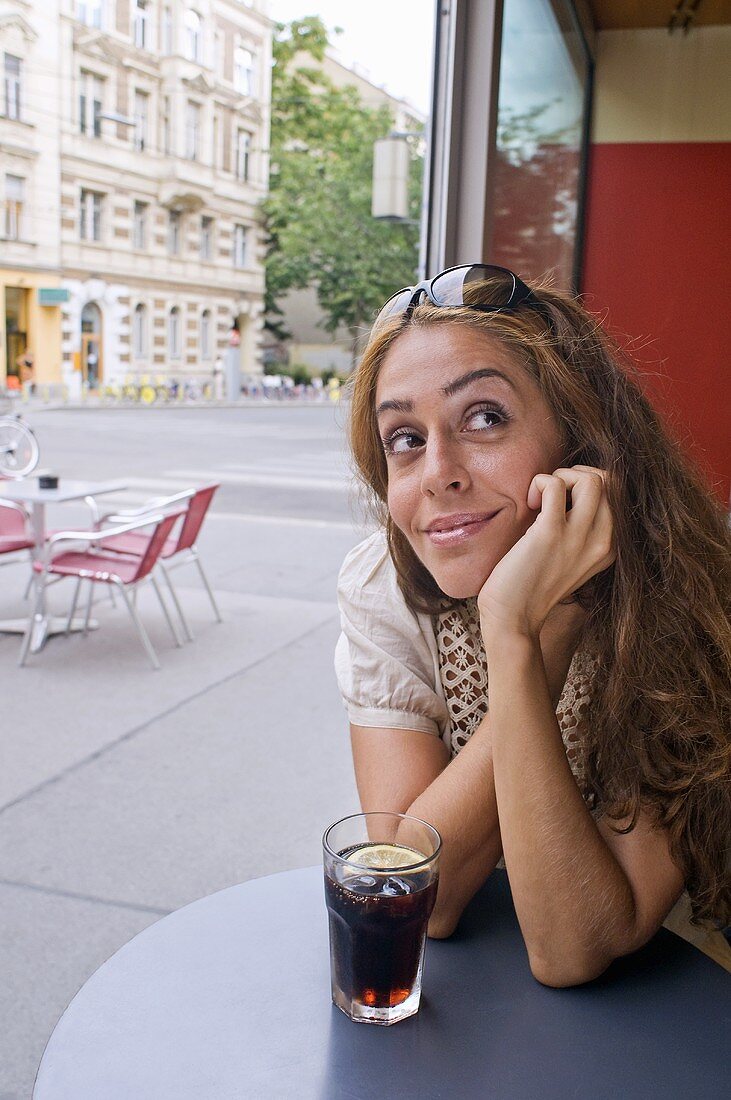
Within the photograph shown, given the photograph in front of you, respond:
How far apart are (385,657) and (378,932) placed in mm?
492

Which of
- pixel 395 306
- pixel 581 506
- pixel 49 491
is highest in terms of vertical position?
pixel 395 306

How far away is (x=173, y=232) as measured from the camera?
29.3 m

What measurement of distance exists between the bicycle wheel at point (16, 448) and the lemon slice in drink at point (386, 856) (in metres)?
11.6

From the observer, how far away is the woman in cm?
107

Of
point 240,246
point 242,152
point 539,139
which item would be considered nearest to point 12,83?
point 242,152

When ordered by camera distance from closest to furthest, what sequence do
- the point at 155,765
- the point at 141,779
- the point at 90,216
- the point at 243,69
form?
the point at 141,779, the point at 155,765, the point at 90,216, the point at 243,69

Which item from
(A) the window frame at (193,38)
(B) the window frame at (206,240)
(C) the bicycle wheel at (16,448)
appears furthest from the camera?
(B) the window frame at (206,240)

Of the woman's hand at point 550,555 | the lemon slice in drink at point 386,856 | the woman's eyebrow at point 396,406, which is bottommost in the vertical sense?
the lemon slice in drink at point 386,856

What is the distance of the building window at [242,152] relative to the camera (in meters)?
28.7

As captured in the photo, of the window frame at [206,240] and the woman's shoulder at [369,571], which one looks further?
the window frame at [206,240]

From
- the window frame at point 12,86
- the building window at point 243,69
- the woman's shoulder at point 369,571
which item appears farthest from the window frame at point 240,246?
the woman's shoulder at point 369,571

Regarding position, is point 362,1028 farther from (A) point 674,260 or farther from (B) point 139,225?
(B) point 139,225

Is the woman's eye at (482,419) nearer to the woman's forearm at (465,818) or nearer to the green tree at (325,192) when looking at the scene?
the woman's forearm at (465,818)

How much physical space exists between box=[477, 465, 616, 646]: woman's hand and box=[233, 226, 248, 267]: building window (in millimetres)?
31767
